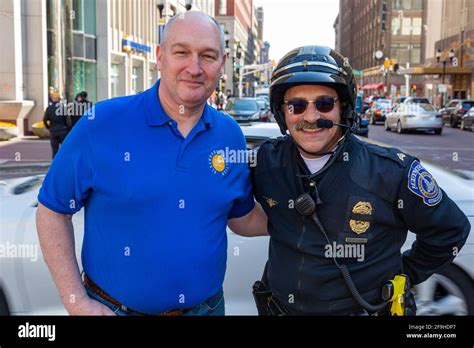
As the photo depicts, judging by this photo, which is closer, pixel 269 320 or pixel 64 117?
pixel 269 320

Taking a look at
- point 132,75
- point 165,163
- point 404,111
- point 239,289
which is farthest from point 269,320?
point 132,75

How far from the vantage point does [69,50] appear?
1706 centimetres

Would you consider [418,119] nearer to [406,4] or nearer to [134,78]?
[134,78]

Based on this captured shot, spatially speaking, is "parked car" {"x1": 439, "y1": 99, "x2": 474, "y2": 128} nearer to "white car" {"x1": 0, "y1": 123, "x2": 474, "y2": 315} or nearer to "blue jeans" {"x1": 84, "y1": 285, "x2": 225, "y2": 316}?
"white car" {"x1": 0, "y1": 123, "x2": 474, "y2": 315}

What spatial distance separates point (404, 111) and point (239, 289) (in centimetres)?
2407

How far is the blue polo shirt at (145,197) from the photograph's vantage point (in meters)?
1.82

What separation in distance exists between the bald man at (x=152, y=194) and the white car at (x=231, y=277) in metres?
1.27

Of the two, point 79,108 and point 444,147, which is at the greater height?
point 79,108

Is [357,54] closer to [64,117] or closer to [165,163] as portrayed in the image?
[64,117]

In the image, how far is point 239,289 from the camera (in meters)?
3.31

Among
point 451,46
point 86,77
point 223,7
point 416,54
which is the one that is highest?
point 223,7

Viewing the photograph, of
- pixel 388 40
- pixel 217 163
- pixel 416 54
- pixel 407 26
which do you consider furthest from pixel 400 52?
pixel 217 163

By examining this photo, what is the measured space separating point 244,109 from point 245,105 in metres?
0.44

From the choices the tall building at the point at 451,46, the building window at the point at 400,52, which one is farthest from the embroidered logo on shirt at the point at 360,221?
the building window at the point at 400,52
